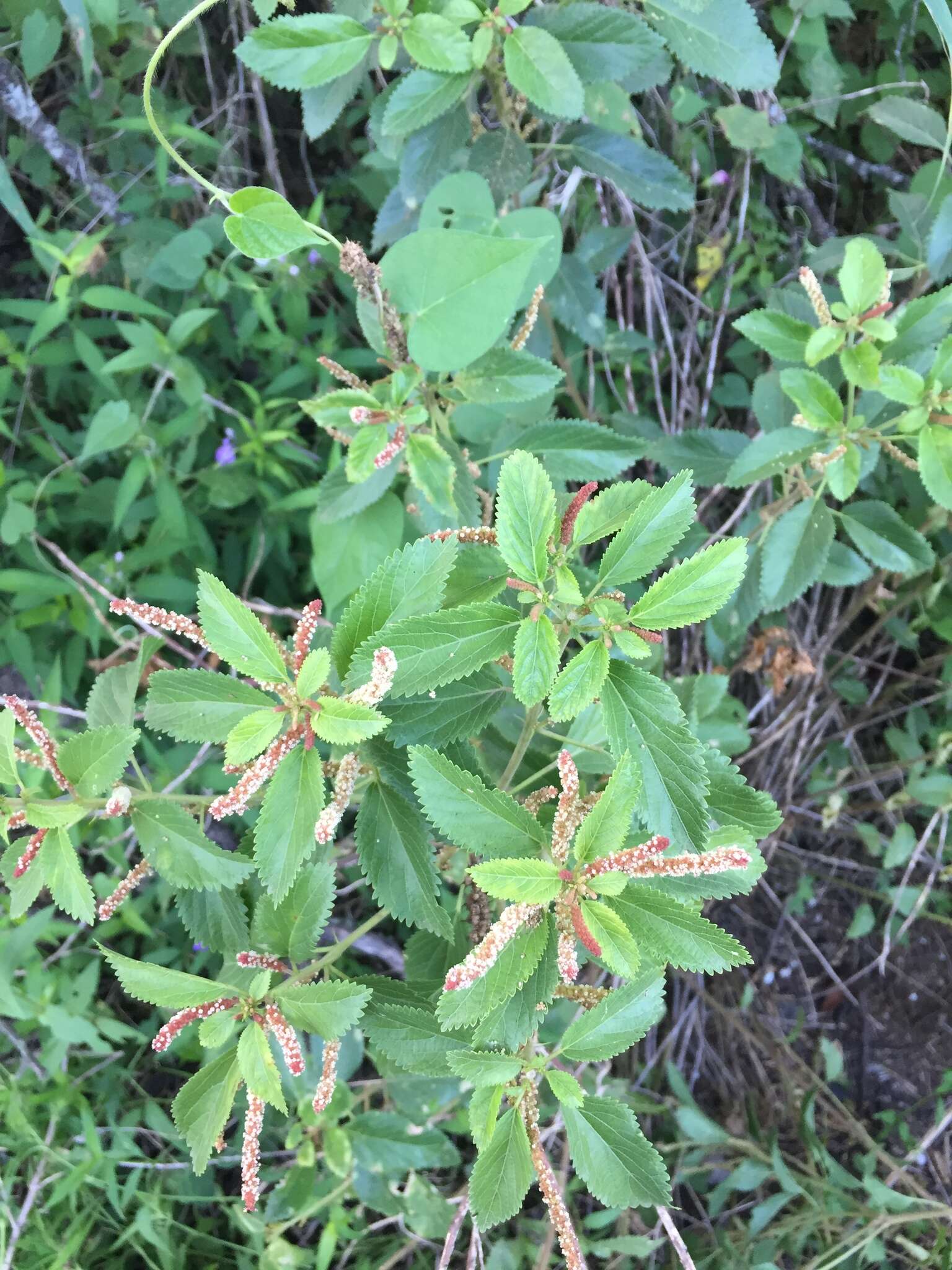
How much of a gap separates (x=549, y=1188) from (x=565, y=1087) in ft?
0.31

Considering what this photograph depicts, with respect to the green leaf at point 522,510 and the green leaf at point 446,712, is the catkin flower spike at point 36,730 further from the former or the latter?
the green leaf at point 522,510

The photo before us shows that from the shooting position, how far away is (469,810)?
0.82 m

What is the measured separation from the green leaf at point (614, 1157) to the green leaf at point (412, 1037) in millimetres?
156

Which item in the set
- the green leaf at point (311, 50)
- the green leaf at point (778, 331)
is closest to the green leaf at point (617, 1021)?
the green leaf at point (778, 331)

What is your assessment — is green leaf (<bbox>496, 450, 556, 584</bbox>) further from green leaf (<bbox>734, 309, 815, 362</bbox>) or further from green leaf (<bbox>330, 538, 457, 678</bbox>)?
green leaf (<bbox>734, 309, 815, 362</bbox>)

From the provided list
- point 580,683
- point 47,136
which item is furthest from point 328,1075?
point 47,136

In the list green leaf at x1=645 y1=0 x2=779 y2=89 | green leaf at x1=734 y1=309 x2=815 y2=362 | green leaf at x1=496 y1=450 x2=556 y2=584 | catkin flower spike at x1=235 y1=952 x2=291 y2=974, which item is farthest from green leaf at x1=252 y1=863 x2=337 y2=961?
green leaf at x1=645 y1=0 x2=779 y2=89

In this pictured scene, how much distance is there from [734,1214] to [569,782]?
1.91m

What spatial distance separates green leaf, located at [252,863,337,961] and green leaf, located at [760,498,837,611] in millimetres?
984

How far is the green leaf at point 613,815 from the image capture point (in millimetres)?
785

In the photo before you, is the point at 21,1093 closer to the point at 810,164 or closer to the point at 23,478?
the point at 23,478

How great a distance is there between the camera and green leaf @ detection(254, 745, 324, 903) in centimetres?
83

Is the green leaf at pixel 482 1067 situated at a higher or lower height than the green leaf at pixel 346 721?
lower

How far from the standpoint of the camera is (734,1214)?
212 centimetres
